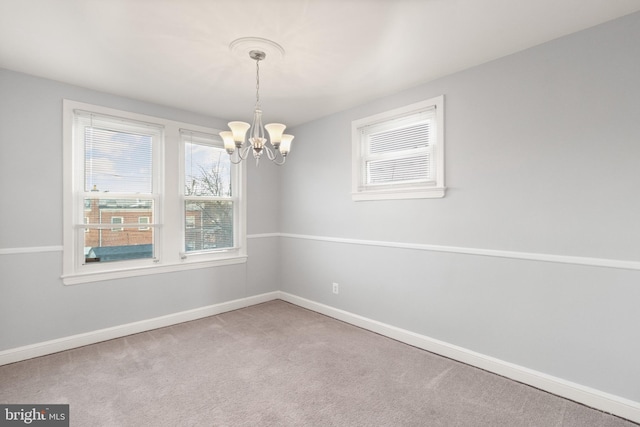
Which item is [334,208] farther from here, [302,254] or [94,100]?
[94,100]

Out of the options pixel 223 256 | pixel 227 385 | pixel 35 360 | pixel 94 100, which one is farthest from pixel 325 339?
pixel 94 100

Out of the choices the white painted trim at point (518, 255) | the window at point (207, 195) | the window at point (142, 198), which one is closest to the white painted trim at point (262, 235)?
the window at point (142, 198)

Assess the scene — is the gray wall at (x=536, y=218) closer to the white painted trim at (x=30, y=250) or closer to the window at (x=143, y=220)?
the window at (x=143, y=220)

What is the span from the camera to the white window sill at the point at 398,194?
9.24 ft

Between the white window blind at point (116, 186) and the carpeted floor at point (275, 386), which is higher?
the white window blind at point (116, 186)

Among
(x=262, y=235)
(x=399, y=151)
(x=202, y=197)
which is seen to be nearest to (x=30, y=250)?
(x=202, y=197)

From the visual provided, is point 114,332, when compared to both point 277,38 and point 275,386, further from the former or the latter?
point 277,38

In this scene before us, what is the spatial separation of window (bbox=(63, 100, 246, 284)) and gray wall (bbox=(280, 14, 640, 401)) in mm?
2061

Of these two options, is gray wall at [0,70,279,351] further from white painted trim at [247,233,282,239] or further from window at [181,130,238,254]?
white painted trim at [247,233,282,239]

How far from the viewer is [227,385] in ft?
7.60

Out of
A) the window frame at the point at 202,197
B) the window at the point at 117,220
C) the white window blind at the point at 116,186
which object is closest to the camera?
the white window blind at the point at 116,186

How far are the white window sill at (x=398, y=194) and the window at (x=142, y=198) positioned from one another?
1711 millimetres

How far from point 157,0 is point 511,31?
89.1 inches

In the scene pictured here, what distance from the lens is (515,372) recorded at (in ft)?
7.72
